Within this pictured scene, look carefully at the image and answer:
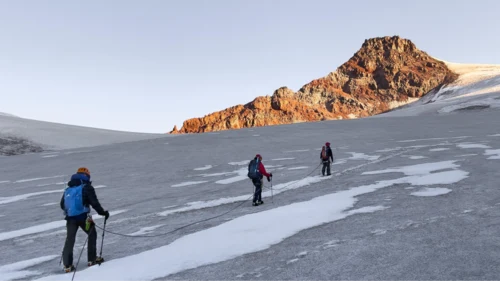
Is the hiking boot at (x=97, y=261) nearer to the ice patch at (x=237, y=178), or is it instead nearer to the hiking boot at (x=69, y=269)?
the hiking boot at (x=69, y=269)

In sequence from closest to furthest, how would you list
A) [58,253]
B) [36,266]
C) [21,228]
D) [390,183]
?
1. [36,266]
2. [58,253]
3. [21,228]
4. [390,183]

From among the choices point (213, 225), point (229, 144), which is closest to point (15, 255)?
point (213, 225)

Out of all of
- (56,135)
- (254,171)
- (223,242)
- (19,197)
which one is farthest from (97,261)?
(56,135)

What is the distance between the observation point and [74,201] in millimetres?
7383

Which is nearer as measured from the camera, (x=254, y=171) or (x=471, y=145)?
(x=254, y=171)

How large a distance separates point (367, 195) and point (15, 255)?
32.0 feet

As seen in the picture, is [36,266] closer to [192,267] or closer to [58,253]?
[58,253]

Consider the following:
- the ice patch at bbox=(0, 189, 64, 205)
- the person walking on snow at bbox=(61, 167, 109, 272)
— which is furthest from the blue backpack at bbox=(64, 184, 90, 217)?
the ice patch at bbox=(0, 189, 64, 205)

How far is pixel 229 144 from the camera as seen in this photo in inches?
1232

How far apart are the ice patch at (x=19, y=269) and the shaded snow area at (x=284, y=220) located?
1.2 inches

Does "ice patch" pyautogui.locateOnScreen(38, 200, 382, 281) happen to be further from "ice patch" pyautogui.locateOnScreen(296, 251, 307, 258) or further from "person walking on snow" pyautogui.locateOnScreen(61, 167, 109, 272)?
"ice patch" pyautogui.locateOnScreen(296, 251, 307, 258)

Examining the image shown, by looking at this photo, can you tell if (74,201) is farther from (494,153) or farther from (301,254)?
(494,153)

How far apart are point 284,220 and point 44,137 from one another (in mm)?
39158

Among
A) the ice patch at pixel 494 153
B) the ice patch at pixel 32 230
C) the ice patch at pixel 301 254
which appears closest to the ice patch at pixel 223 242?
the ice patch at pixel 301 254
